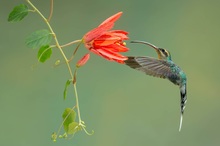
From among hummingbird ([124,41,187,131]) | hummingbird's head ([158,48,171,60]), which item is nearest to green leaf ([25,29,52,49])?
hummingbird ([124,41,187,131])

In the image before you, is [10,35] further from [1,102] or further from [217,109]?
[217,109]

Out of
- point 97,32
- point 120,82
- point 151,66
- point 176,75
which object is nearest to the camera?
point 97,32

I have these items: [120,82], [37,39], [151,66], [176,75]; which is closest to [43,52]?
[37,39]

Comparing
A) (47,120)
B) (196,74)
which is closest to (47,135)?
(47,120)

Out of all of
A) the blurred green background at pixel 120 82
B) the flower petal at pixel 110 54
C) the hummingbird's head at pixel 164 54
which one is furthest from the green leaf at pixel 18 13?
the blurred green background at pixel 120 82

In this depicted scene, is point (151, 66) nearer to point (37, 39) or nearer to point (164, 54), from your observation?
point (164, 54)

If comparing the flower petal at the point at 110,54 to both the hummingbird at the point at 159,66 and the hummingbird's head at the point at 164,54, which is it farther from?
the hummingbird's head at the point at 164,54
